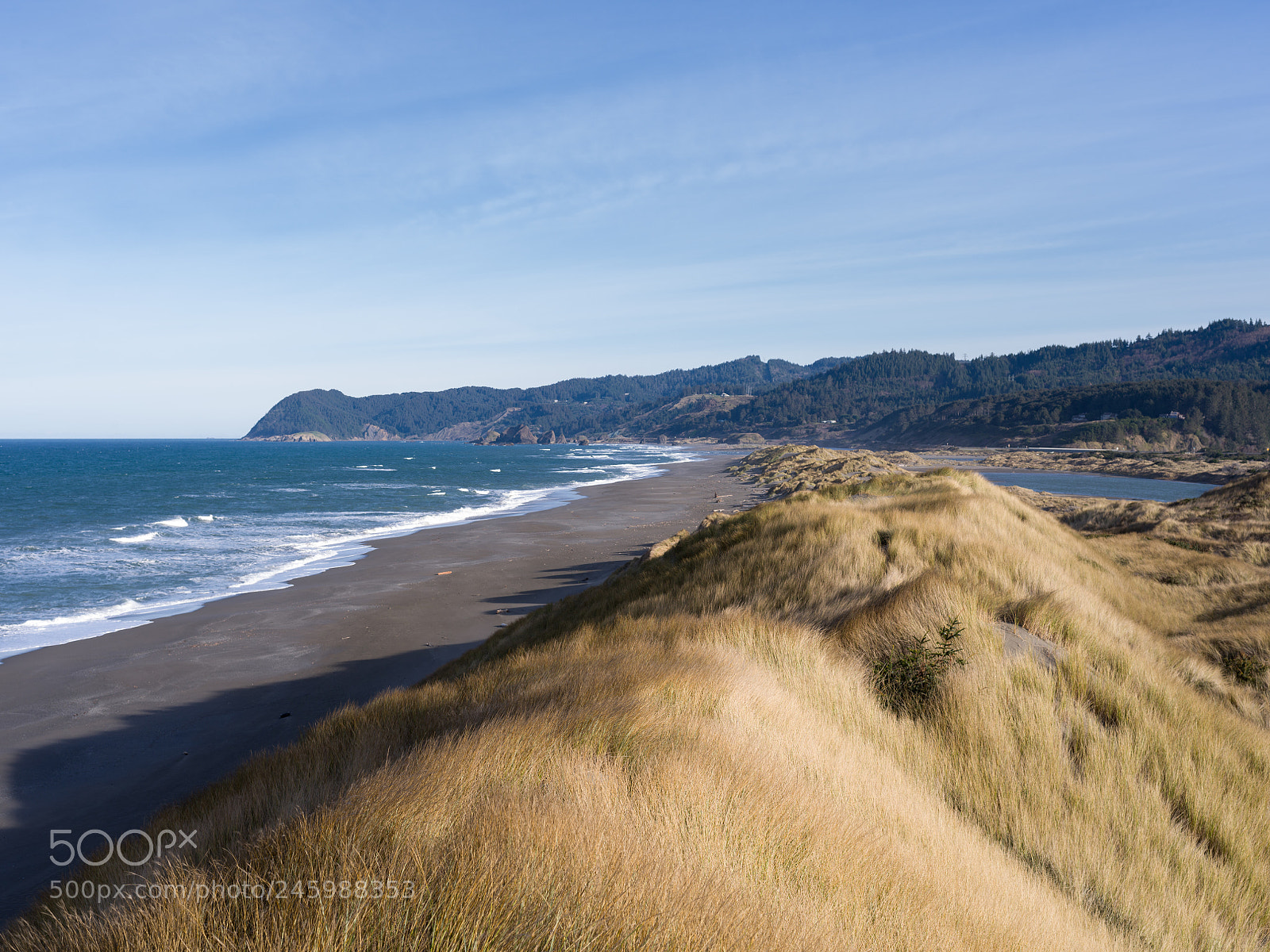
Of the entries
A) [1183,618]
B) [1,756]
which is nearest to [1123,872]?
[1183,618]

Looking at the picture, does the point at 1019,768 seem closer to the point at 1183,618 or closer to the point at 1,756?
the point at 1183,618

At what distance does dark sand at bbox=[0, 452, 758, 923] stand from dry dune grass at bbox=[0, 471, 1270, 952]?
22.0ft

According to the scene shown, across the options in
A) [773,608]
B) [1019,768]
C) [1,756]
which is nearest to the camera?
[1019,768]

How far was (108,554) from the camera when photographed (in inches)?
1108

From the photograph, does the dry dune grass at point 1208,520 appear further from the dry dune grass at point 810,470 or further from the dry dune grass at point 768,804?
the dry dune grass at point 810,470

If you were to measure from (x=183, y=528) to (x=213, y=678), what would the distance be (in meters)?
27.6

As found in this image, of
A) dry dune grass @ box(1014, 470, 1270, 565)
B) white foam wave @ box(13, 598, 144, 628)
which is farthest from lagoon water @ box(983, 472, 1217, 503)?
white foam wave @ box(13, 598, 144, 628)

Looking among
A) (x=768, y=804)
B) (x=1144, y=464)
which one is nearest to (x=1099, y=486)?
(x=1144, y=464)

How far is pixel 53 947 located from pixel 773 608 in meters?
6.86

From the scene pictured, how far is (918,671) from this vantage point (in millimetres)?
5316

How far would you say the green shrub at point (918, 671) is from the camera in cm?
513

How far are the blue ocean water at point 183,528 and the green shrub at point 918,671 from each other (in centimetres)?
2009

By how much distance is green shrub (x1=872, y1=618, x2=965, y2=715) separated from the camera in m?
5.13

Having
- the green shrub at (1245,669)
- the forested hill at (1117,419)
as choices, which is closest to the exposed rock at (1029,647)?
the green shrub at (1245,669)
